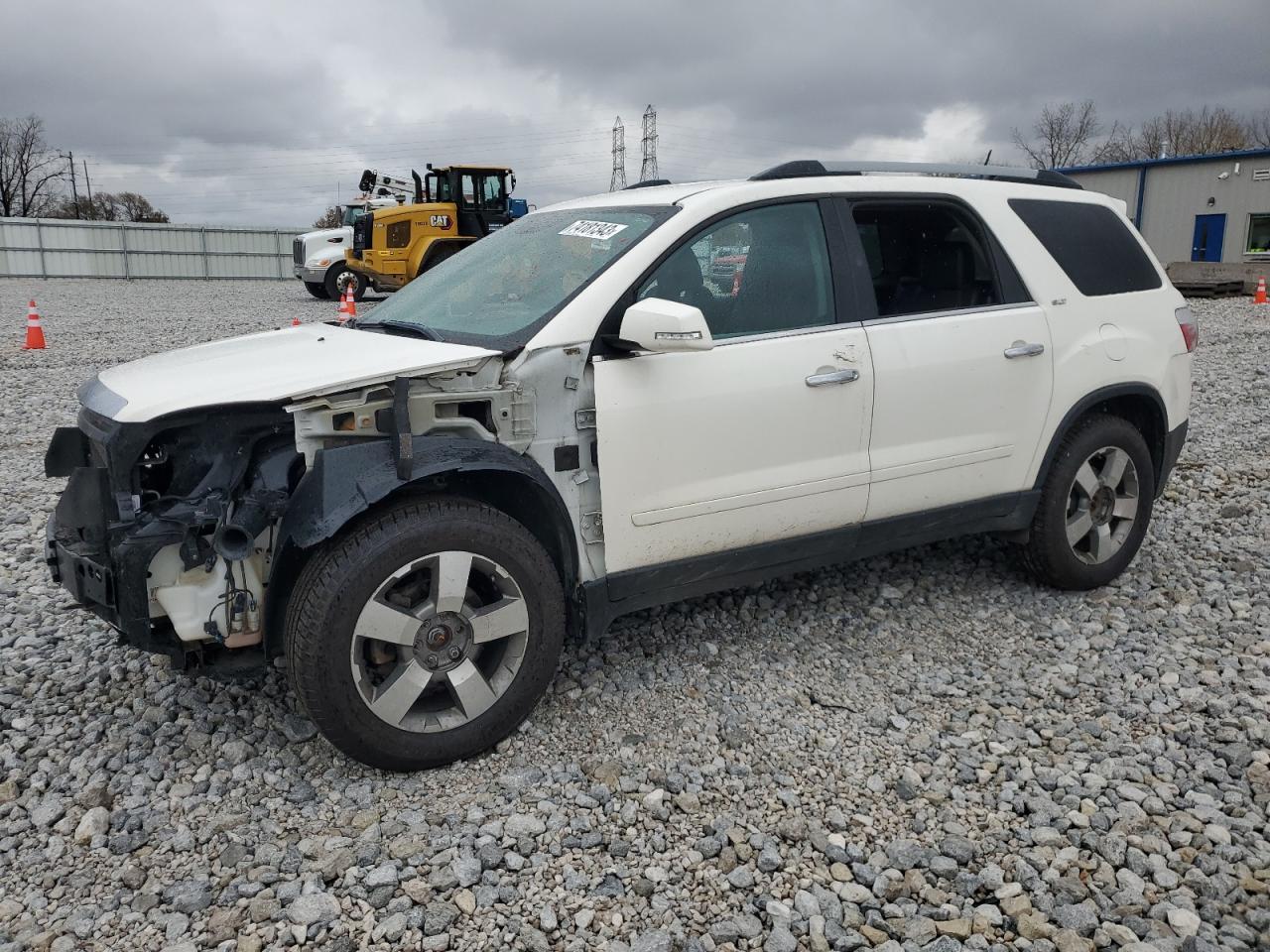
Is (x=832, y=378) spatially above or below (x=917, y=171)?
below

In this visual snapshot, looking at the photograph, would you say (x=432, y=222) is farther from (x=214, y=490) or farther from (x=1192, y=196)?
(x=1192, y=196)

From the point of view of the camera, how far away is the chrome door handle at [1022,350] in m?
4.15

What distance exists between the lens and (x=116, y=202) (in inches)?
2530

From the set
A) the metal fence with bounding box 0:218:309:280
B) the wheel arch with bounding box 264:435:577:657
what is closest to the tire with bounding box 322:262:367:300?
the metal fence with bounding box 0:218:309:280

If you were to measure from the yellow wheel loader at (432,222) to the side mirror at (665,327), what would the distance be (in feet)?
55.0

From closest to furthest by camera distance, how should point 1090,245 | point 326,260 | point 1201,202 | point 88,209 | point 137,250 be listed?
point 1090,245, point 326,260, point 1201,202, point 137,250, point 88,209

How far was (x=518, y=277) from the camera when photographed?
380 centimetres

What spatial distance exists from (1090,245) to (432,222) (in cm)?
1683

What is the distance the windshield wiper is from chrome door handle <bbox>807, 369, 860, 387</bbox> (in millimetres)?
1334

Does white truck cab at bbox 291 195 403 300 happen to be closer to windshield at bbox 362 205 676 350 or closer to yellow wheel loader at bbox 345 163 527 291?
yellow wheel loader at bbox 345 163 527 291

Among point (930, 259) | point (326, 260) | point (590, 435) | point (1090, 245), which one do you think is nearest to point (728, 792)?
point (590, 435)

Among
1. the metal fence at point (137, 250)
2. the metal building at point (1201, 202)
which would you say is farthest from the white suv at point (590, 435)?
the metal fence at point (137, 250)

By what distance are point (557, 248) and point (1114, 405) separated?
8.93 ft

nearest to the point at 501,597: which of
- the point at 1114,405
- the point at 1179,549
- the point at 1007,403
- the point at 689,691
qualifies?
the point at 689,691
